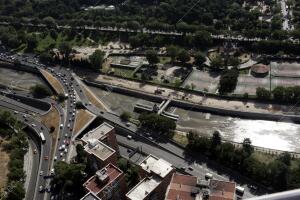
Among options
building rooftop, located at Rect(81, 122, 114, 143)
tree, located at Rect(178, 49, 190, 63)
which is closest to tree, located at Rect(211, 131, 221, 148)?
building rooftop, located at Rect(81, 122, 114, 143)

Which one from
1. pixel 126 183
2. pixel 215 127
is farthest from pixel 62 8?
pixel 126 183

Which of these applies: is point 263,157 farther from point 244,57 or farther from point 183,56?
point 183,56

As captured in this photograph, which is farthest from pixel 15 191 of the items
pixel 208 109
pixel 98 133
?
pixel 208 109

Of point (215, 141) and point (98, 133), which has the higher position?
point (98, 133)

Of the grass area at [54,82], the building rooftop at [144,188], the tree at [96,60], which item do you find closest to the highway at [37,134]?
the grass area at [54,82]

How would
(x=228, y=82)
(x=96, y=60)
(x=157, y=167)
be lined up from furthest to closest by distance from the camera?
(x=96, y=60) → (x=228, y=82) → (x=157, y=167)

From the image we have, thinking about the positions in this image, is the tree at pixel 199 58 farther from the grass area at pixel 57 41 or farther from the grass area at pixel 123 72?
the grass area at pixel 57 41
